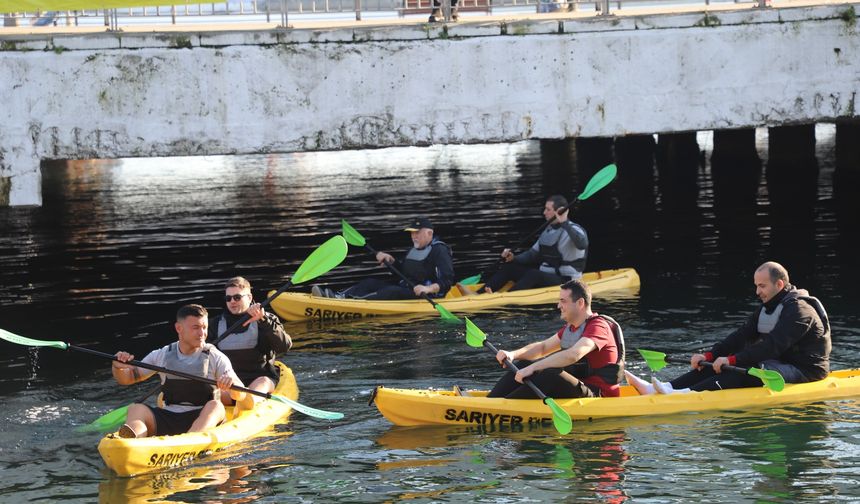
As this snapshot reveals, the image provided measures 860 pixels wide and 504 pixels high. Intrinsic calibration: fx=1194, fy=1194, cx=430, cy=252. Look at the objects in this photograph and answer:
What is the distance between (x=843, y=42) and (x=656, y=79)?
7.18ft

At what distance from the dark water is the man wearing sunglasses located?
65cm

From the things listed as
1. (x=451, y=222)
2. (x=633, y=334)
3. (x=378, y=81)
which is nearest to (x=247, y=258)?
(x=451, y=222)

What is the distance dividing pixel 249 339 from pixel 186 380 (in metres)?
1.13

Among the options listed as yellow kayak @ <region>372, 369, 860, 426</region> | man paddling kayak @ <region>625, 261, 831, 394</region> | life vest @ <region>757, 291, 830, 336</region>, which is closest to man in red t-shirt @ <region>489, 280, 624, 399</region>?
yellow kayak @ <region>372, 369, 860, 426</region>

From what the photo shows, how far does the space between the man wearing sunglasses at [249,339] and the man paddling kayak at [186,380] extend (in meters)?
0.79

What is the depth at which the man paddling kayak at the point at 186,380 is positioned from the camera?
867 centimetres

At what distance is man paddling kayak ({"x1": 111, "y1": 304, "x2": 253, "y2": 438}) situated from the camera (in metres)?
8.67

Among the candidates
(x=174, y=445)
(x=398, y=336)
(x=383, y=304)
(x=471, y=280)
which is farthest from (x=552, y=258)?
(x=174, y=445)

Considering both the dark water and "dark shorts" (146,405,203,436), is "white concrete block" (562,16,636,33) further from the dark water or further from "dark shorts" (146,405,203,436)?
"dark shorts" (146,405,203,436)

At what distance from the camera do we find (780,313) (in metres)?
9.53

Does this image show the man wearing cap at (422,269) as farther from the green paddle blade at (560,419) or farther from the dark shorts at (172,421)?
the dark shorts at (172,421)

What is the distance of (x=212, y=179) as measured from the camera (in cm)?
3281

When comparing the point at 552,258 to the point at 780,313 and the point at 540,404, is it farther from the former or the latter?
the point at 540,404

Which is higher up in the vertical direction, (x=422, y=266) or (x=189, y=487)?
(x=422, y=266)
